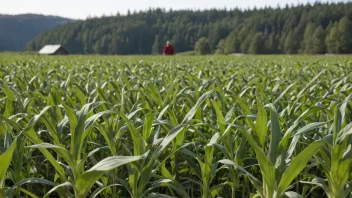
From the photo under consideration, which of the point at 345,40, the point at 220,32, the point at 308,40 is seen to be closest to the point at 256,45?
the point at 308,40

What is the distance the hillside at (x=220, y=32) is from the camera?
92.1 meters

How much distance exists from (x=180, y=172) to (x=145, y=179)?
649 mm

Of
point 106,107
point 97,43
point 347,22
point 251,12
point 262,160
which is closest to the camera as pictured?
point 262,160

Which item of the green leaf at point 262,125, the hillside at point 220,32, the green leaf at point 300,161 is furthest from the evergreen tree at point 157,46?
the green leaf at point 300,161

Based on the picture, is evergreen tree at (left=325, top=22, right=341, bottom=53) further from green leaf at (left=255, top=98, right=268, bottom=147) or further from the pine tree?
green leaf at (left=255, top=98, right=268, bottom=147)

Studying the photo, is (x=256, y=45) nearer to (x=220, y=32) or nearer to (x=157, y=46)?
(x=220, y=32)

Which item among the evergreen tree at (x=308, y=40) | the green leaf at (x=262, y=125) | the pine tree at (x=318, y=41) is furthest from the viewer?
the evergreen tree at (x=308, y=40)

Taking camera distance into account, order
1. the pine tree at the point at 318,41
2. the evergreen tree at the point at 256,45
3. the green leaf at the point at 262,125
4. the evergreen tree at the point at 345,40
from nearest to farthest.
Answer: the green leaf at the point at 262,125, the evergreen tree at the point at 345,40, the pine tree at the point at 318,41, the evergreen tree at the point at 256,45

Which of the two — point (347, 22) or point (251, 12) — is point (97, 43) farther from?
point (347, 22)

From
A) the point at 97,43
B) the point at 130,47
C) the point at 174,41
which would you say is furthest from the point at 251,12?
the point at 97,43

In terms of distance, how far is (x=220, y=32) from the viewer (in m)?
121

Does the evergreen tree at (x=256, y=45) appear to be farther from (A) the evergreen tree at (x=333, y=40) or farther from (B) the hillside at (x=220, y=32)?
(A) the evergreen tree at (x=333, y=40)

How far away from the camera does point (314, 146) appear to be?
1211 mm

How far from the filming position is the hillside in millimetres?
92100
